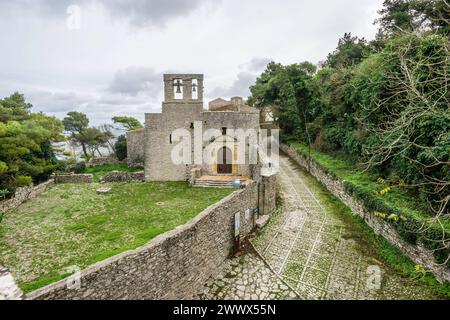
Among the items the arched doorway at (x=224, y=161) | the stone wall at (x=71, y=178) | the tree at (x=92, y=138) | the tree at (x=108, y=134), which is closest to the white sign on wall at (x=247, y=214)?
the arched doorway at (x=224, y=161)

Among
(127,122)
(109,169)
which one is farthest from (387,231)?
(127,122)

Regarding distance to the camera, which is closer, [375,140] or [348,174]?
[375,140]

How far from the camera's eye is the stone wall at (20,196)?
→ 10461 mm

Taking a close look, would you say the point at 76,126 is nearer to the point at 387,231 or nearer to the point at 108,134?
the point at 108,134

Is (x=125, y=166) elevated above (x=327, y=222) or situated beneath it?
elevated above

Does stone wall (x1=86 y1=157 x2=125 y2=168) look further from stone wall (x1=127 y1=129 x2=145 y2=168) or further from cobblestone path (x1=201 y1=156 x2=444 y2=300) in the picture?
cobblestone path (x1=201 y1=156 x2=444 y2=300)

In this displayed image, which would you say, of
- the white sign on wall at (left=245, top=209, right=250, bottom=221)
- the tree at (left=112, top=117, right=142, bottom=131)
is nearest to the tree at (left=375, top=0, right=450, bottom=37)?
the white sign on wall at (left=245, top=209, right=250, bottom=221)

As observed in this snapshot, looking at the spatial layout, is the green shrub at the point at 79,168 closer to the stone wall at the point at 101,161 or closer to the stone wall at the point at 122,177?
the stone wall at the point at 101,161

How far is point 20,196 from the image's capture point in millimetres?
11594

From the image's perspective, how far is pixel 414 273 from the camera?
745cm

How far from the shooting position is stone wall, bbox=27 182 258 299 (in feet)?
16.1

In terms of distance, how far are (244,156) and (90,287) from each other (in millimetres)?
12179
